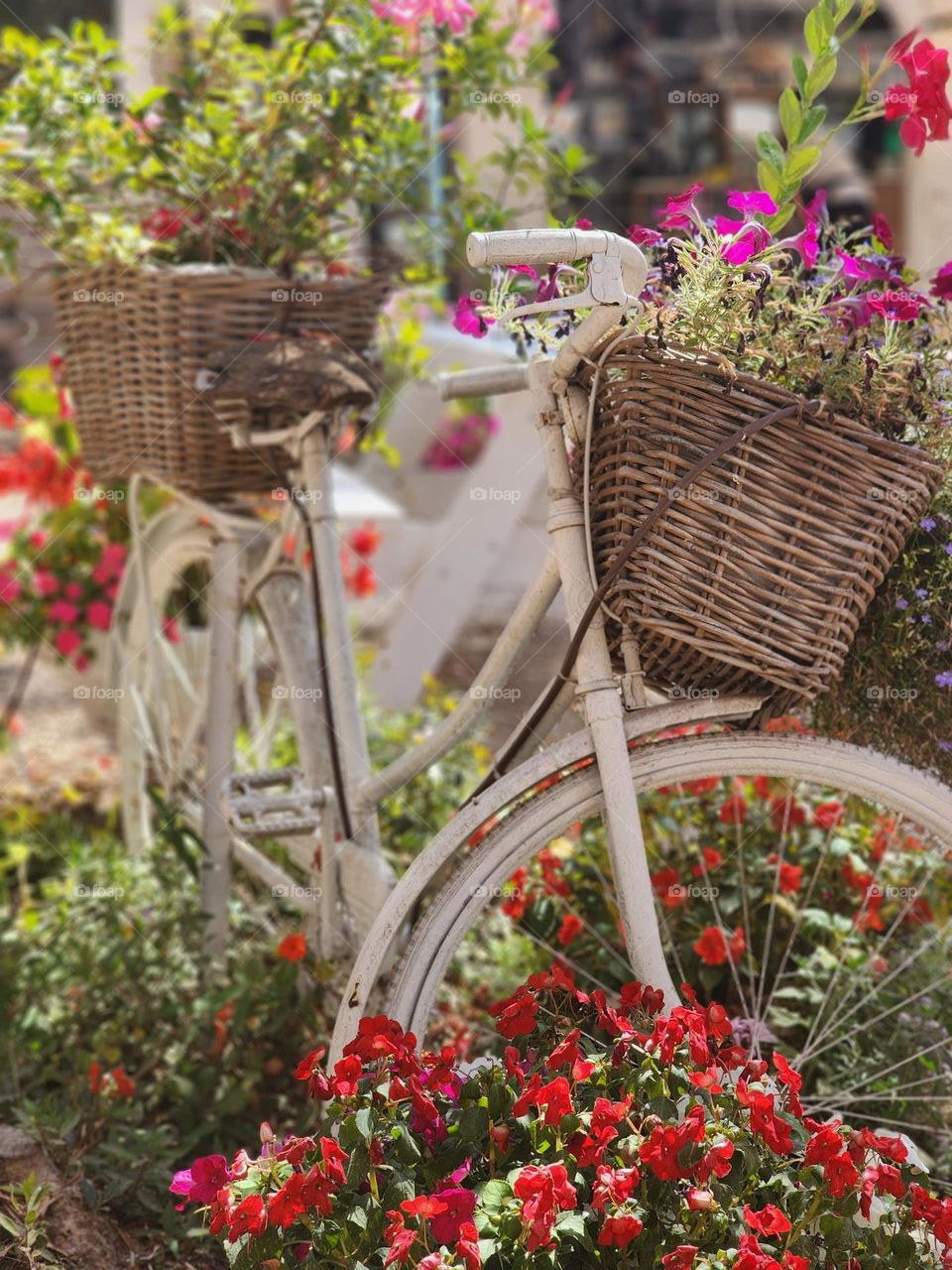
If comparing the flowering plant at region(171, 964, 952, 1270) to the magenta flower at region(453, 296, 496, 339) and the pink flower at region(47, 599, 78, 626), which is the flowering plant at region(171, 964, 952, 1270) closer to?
the magenta flower at region(453, 296, 496, 339)

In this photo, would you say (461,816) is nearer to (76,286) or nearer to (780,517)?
(780,517)

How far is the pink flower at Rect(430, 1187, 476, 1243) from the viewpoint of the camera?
4.19 ft

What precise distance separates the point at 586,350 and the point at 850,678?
514 millimetres

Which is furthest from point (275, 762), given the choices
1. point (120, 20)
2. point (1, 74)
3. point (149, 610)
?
point (120, 20)

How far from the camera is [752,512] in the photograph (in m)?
1.46

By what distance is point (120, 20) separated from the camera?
27.9 feet

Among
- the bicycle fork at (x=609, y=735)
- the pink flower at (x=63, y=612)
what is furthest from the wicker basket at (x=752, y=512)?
the pink flower at (x=63, y=612)

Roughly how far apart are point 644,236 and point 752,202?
136 mm

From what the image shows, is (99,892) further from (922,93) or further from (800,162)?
(922,93)

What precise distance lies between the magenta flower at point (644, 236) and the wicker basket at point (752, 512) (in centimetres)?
15

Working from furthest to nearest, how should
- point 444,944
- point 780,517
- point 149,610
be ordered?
point 149,610 → point 444,944 → point 780,517

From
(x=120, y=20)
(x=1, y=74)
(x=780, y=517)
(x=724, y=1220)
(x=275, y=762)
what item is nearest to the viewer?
(x=724, y=1220)
